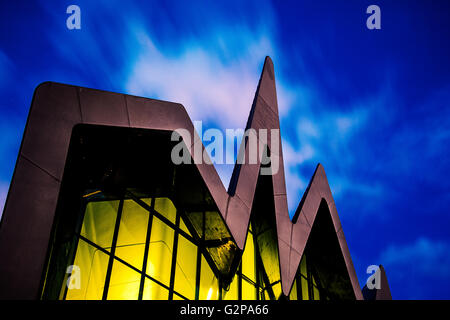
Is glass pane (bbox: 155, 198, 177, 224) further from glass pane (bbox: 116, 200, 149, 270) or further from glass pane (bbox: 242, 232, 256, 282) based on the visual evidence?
glass pane (bbox: 242, 232, 256, 282)

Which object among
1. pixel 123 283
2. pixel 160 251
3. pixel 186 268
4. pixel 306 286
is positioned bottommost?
pixel 123 283

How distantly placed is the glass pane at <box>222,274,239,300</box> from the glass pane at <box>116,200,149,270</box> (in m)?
3.59

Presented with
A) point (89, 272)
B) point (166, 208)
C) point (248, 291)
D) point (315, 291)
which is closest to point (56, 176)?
point (89, 272)

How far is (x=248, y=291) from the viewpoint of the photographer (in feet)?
47.4

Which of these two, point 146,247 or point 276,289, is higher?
point 146,247

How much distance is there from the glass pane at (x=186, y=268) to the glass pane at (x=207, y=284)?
34cm

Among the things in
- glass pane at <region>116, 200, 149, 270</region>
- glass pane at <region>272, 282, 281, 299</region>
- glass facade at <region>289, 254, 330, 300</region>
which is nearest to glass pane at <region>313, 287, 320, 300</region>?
glass facade at <region>289, 254, 330, 300</region>

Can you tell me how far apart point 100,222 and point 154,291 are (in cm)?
283

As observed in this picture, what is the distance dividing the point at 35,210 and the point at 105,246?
4548 millimetres

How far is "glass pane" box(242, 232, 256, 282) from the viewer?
14805mm

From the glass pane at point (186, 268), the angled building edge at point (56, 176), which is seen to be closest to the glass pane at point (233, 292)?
the glass pane at point (186, 268)

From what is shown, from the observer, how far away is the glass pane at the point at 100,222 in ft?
37.2

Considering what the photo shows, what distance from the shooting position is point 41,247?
6.99m

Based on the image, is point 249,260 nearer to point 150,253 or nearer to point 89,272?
point 150,253
